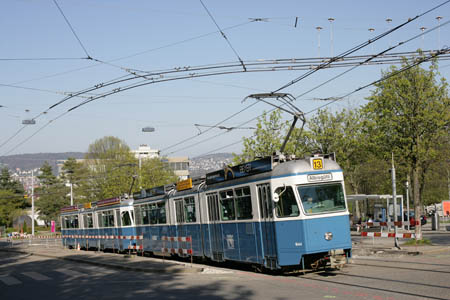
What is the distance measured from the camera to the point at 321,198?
49.3 ft

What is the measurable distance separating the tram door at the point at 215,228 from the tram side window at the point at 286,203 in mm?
3989

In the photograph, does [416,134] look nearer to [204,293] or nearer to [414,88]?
[414,88]

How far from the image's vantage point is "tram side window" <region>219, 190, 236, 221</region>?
58.2 feet

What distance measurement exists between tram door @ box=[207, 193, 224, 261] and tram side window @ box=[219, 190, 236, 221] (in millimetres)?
380

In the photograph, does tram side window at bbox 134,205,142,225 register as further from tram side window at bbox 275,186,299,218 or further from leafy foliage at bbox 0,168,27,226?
leafy foliage at bbox 0,168,27,226

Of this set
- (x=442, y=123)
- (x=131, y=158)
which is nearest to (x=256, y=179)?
(x=442, y=123)

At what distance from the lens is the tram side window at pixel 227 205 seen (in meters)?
17.8

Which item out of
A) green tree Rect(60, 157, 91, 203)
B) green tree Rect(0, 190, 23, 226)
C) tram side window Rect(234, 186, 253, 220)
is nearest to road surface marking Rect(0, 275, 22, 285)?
tram side window Rect(234, 186, 253, 220)

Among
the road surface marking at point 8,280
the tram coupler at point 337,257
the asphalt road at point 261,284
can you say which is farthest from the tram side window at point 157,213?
the tram coupler at point 337,257

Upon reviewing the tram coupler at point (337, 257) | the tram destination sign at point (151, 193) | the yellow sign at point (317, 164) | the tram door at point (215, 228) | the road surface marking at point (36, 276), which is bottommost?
the road surface marking at point (36, 276)

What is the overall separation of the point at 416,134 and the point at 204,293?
15.0 meters

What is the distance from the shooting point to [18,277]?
20188 millimetres

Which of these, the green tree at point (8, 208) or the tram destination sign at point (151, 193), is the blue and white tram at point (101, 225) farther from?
the green tree at point (8, 208)

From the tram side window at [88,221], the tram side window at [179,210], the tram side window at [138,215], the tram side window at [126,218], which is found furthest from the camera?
the tram side window at [88,221]
